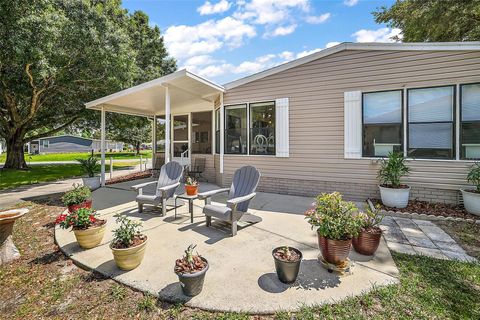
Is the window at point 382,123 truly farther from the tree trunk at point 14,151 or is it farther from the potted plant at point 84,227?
the tree trunk at point 14,151

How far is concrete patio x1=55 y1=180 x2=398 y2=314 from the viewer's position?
91.0 inches

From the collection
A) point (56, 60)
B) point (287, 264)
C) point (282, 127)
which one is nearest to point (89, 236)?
point (287, 264)

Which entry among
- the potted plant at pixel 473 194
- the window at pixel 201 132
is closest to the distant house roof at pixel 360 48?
the window at pixel 201 132

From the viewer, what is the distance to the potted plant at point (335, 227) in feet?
8.74

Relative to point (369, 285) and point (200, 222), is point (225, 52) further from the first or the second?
point (369, 285)

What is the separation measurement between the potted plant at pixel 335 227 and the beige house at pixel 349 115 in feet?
11.3

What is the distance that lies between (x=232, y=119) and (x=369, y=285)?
19.3ft

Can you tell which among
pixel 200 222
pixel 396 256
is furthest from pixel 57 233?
pixel 396 256

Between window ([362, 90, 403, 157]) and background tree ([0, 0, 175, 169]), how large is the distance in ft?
31.8

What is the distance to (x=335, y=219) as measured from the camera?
273 centimetres

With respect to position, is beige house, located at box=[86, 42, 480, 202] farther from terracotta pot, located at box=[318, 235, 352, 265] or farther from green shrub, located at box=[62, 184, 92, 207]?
terracotta pot, located at box=[318, 235, 352, 265]

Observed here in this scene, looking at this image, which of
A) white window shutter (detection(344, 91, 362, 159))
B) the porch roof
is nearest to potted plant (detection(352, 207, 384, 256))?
white window shutter (detection(344, 91, 362, 159))

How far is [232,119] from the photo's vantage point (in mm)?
7445

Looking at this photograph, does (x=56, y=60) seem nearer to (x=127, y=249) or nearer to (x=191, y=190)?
(x=191, y=190)
